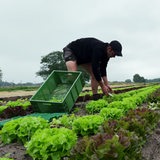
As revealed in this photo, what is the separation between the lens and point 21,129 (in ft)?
14.0

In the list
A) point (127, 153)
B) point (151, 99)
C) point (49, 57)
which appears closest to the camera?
point (127, 153)

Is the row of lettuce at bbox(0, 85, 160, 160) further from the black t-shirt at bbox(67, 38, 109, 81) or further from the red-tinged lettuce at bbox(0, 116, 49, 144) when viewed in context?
the black t-shirt at bbox(67, 38, 109, 81)

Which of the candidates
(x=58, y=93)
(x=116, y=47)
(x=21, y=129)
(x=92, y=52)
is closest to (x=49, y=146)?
(x=21, y=129)

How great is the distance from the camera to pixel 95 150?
2.89 meters

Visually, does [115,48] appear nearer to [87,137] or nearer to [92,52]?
[92,52]

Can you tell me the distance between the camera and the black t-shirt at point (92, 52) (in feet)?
24.5

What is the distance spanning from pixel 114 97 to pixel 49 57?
237 ft

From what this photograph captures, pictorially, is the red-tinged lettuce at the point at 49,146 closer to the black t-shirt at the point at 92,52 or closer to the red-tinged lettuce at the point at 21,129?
the red-tinged lettuce at the point at 21,129

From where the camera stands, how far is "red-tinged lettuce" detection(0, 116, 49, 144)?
4.28m

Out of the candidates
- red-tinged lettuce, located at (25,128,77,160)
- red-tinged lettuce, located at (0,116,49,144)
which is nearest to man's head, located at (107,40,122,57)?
red-tinged lettuce, located at (0,116,49,144)

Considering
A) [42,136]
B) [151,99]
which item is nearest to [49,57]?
[151,99]

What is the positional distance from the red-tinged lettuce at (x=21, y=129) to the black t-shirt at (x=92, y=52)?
3185mm

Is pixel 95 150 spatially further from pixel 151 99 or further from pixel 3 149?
pixel 151 99

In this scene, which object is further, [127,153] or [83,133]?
[83,133]
